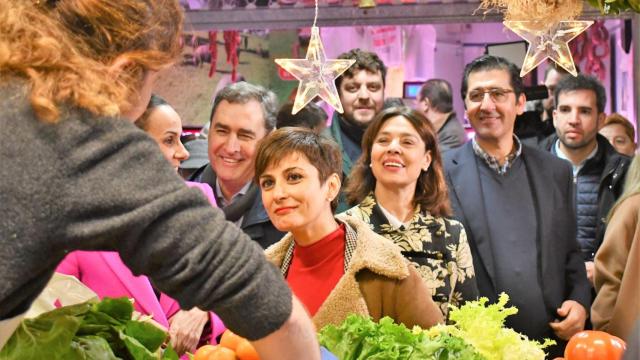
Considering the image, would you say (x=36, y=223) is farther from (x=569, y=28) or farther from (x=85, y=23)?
(x=569, y=28)

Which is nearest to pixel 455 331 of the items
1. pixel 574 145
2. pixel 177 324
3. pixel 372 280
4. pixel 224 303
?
pixel 372 280

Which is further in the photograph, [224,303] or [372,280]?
[372,280]

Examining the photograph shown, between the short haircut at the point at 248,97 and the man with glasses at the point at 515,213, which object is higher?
the short haircut at the point at 248,97

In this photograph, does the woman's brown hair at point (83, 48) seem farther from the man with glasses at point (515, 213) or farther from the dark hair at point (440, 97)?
the dark hair at point (440, 97)

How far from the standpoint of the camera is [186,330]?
3.00 metres

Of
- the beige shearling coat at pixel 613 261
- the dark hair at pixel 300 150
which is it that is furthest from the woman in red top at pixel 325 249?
the beige shearling coat at pixel 613 261

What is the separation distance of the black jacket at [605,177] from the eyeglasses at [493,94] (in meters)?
0.84

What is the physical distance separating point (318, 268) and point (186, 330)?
0.50m

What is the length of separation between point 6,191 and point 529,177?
10.2ft

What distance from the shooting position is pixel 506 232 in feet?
12.9

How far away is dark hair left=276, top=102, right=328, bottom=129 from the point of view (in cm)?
444

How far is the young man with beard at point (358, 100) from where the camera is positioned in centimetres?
452

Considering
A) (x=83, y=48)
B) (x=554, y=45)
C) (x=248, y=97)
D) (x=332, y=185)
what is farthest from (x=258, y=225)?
(x=83, y=48)

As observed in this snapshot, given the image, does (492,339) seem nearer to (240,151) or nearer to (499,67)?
(240,151)
